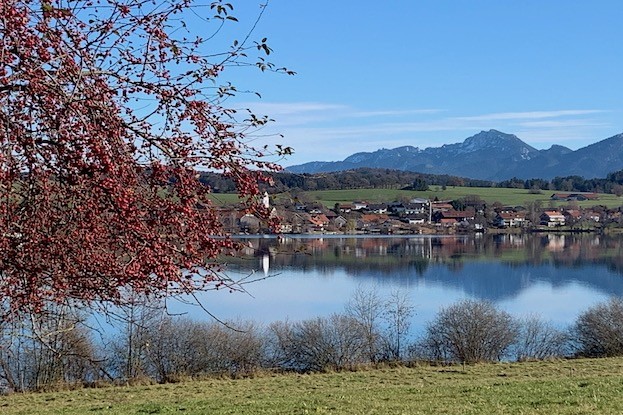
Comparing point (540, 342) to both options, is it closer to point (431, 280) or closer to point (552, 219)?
point (431, 280)

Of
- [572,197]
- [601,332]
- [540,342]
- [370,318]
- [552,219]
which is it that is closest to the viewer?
[540,342]

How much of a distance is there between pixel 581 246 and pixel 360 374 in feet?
190

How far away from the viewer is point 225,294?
131ft

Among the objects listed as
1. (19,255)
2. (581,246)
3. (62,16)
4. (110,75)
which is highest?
(62,16)

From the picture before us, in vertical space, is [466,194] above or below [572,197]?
above

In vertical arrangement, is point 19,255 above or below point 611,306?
above

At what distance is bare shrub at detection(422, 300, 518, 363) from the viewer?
84.9 feet

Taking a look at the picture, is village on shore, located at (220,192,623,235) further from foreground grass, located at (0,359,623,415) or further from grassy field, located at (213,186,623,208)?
foreground grass, located at (0,359,623,415)

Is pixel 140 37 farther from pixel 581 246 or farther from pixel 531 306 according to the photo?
pixel 581 246

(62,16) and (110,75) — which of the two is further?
(110,75)

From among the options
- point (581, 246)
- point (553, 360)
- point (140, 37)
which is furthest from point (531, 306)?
point (581, 246)

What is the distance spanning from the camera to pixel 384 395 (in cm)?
1218

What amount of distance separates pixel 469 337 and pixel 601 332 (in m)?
5.12

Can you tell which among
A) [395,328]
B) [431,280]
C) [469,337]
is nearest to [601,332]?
[469,337]
